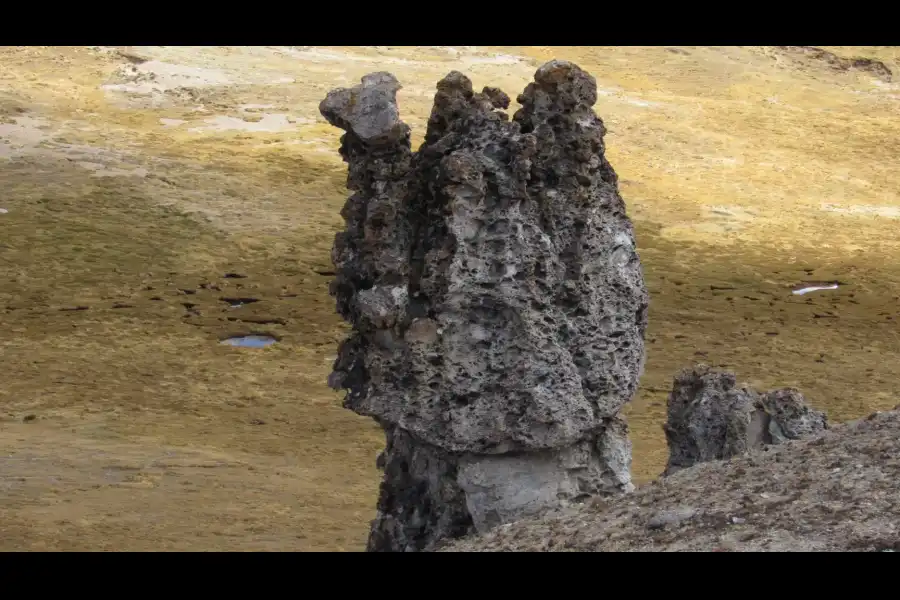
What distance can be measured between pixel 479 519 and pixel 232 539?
5.45 meters

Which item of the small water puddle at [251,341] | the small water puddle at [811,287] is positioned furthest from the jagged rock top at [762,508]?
the small water puddle at [811,287]

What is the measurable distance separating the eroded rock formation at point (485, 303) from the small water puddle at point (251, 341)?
13615mm

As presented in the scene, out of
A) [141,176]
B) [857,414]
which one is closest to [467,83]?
[857,414]

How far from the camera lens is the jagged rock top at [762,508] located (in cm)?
756

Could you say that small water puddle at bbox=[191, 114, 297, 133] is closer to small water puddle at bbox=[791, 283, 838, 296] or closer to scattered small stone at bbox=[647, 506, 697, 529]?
small water puddle at bbox=[791, 283, 838, 296]

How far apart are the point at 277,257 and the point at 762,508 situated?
20817 millimetres

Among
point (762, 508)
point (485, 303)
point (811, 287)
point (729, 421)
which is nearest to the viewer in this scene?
point (762, 508)

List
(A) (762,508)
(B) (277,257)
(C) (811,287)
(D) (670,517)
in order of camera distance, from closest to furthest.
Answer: (A) (762,508) → (D) (670,517) → (B) (277,257) → (C) (811,287)

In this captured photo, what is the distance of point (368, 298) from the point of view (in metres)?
10.1

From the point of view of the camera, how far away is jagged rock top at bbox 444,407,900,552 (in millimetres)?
7562

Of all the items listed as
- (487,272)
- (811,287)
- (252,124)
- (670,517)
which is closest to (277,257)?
(252,124)

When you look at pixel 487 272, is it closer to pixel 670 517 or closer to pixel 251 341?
pixel 670 517

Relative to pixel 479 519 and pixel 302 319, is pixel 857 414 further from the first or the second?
pixel 479 519

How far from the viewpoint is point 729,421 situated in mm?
11133
